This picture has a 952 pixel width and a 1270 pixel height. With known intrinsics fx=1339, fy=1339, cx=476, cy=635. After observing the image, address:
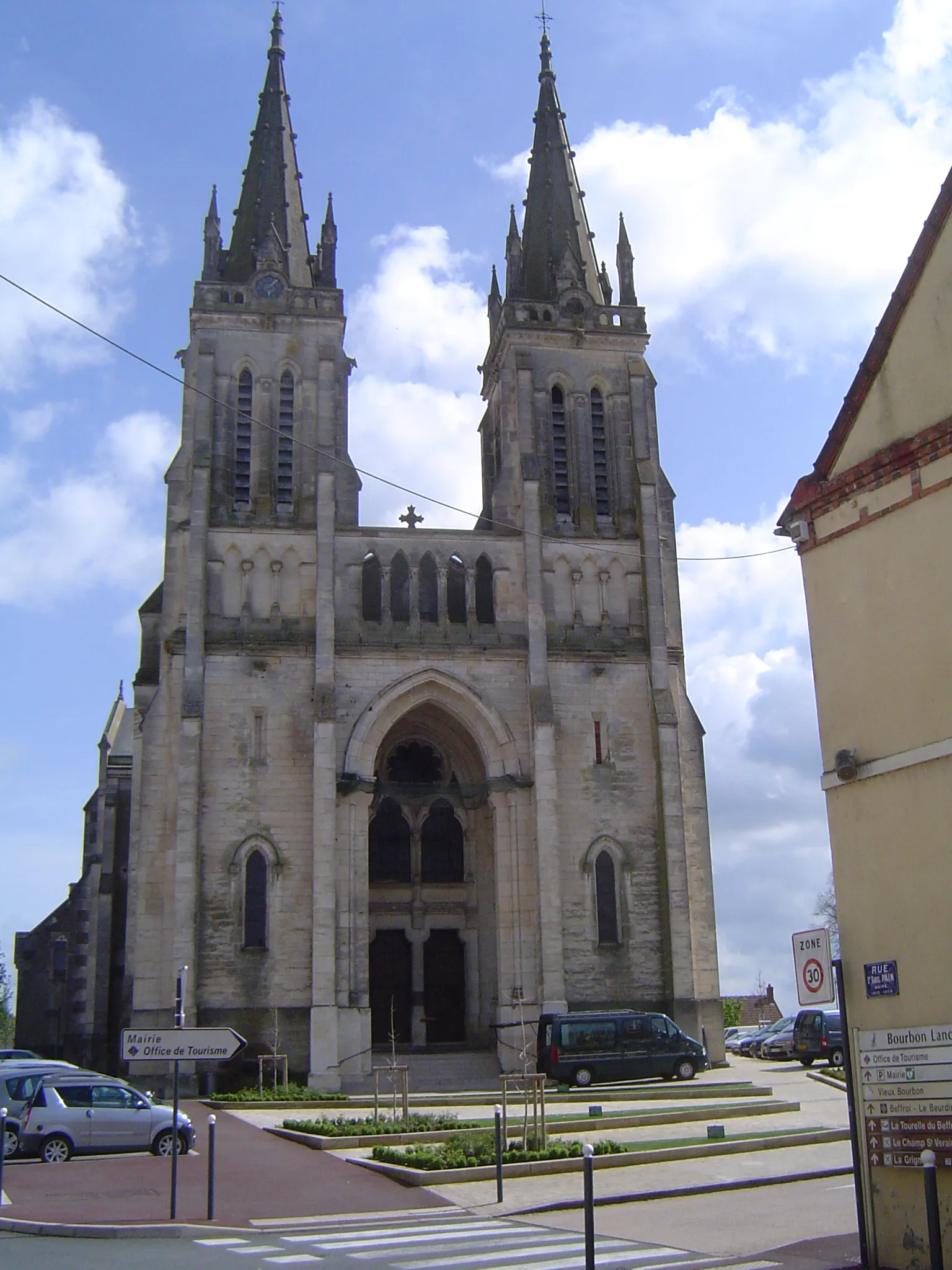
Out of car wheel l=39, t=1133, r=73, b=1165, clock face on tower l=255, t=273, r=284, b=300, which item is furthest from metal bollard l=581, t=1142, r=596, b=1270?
clock face on tower l=255, t=273, r=284, b=300

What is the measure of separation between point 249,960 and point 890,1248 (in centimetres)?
2450

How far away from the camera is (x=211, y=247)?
40000mm

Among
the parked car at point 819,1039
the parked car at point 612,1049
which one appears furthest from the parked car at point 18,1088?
the parked car at point 819,1039

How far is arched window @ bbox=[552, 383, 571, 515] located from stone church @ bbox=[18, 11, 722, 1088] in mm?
107

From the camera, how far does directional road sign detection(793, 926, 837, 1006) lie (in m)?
10.9

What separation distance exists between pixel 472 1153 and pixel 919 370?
11.5 meters

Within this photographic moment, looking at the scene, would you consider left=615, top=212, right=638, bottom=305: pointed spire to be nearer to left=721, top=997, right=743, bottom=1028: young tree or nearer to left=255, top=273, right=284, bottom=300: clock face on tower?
left=255, top=273, right=284, bottom=300: clock face on tower

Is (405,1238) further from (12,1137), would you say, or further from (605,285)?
(605,285)

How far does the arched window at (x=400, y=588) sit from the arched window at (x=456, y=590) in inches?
45.8

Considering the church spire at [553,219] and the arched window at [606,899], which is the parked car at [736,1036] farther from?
the church spire at [553,219]

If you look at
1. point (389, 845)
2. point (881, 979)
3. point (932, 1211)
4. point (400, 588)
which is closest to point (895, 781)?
point (881, 979)

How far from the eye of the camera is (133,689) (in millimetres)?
35938

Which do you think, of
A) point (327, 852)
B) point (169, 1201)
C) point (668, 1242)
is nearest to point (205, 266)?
point (327, 852)

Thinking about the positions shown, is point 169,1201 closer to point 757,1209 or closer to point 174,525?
point 757,1209
